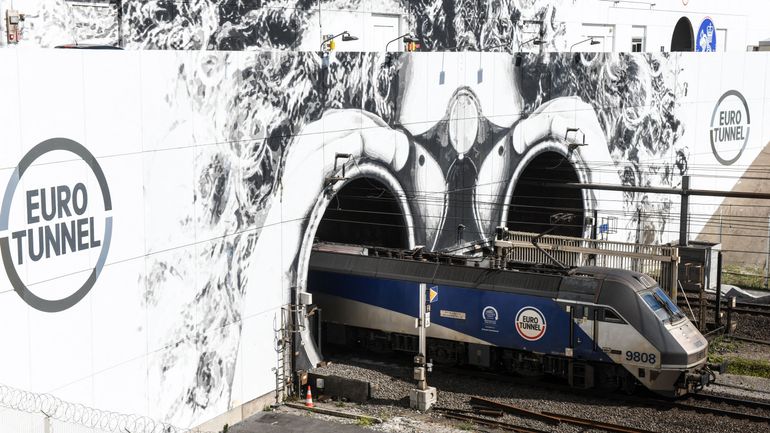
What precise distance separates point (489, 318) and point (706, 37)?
36970mm

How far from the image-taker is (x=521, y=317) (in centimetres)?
2566

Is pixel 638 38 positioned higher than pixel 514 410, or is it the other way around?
pixel 638 38

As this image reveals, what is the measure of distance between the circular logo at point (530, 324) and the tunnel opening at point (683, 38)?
34.3 metres

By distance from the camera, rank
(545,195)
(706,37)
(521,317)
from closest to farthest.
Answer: (521,317)
(545,195)
(706,37)

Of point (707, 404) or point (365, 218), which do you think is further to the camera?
point (365, 218)

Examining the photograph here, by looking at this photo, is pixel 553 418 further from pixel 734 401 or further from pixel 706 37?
pixel 706 37

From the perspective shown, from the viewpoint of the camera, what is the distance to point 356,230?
109 ft

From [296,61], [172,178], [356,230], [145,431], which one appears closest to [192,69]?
[172,178]

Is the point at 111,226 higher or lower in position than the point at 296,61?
lower

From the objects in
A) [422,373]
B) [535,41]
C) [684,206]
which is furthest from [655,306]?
[535,41]

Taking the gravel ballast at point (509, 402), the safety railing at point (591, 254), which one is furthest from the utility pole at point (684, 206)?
the gravel ballast at point (509, 402)

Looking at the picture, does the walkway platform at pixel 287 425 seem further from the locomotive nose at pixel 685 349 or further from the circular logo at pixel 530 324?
the locomotive nose at pixel 685 349

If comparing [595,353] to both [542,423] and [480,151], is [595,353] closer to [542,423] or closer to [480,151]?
[542,423]

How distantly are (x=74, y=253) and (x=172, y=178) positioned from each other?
10.6 ft
